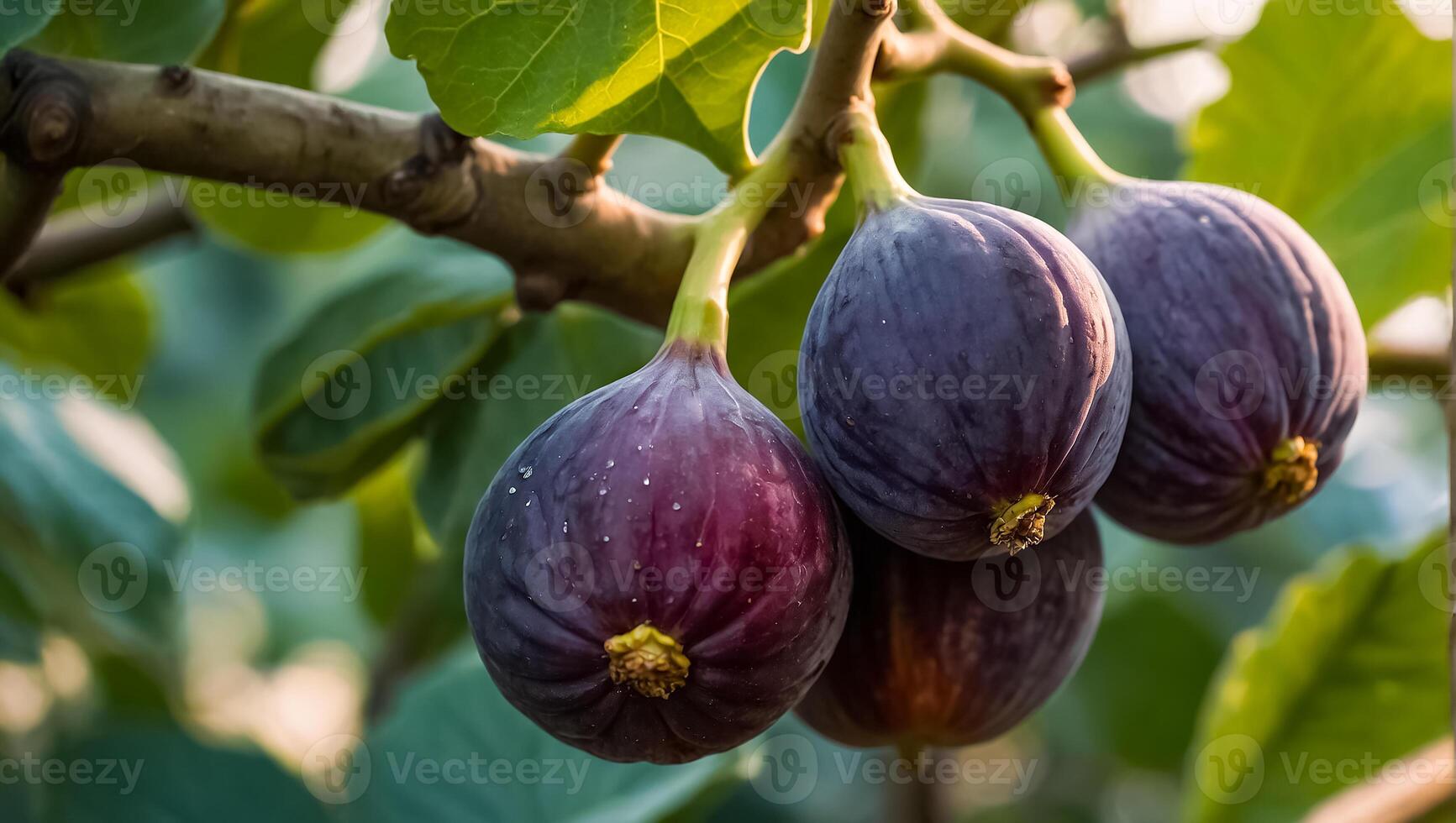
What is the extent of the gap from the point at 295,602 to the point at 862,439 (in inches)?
97.5

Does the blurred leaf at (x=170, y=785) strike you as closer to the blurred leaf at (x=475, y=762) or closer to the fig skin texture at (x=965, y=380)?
the blurred leaf at (x=475, y=762)

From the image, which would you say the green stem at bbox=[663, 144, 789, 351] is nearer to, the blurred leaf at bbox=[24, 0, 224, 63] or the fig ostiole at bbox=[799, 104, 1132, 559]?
the fig ostiole at bbox=[799, 104, 1132, 559]

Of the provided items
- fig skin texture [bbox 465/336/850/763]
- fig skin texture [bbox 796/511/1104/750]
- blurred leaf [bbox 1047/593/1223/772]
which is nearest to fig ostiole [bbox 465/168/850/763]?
fig skin texture [bbox 465/336/850/763]

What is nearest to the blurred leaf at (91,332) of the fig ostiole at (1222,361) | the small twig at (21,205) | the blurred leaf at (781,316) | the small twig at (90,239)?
the small twig at (90,239)

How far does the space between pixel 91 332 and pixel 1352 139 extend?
6.20 feet

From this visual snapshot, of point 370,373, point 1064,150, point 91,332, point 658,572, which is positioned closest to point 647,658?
point 658,572

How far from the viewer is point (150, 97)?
1.10m

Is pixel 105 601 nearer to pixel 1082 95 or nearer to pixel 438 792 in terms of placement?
pixel 438 792

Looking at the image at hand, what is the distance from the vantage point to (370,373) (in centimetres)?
149

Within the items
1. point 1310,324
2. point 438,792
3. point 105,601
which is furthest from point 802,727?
point 1310,324

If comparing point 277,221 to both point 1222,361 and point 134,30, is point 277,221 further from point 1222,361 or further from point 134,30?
point 1222,361

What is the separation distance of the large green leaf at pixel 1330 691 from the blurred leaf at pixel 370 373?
3.65ft

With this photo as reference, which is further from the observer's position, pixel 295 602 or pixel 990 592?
pixel 295 602

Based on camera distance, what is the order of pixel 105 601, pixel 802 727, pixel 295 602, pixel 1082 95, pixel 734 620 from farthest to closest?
pixel 295 602 → pixel 1082 95 → pixel 802 727 → pixel 105 601 → pixel 734 620
